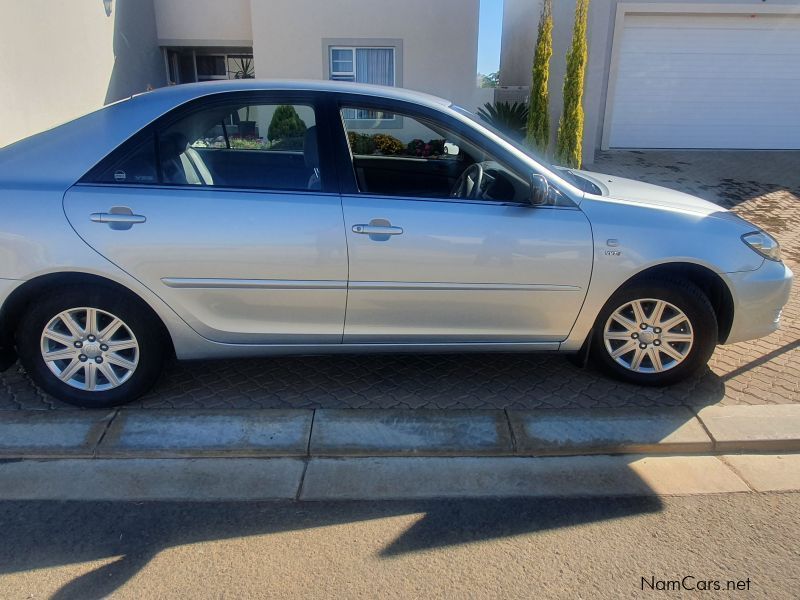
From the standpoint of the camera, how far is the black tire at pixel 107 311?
345 cm

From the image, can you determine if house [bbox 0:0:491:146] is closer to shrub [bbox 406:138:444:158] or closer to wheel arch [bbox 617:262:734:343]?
shrub [bbox 406:138:444:158]

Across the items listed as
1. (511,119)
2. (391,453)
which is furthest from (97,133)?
(511,119)

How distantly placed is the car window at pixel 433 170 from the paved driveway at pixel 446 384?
→ 1170 mm

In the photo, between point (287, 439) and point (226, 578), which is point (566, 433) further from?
point (226, 578)

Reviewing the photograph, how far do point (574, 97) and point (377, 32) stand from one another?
4784 mm

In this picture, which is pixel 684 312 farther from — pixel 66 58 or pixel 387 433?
pixel 66 58

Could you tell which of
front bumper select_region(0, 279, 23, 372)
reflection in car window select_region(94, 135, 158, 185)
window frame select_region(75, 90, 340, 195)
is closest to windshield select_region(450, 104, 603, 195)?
window frame select_region(75, 90, 340, 195)

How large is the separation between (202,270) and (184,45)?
12206 millimetres

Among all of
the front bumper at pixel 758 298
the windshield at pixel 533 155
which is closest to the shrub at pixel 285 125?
the windshield at pixel 533 155

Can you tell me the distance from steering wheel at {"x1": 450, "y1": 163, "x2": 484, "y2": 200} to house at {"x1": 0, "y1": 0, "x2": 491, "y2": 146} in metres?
8.39

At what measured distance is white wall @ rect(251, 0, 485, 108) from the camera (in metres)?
12.1

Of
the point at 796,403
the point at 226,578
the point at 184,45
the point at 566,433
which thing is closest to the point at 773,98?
the point at 796,403

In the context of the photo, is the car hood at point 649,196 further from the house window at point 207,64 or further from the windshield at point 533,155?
the house window at point 207,64

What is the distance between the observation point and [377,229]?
3439 millimetres
